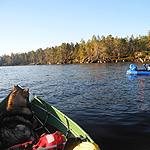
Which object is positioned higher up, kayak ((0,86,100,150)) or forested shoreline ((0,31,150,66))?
forested shoreline ((0,31,150,66))

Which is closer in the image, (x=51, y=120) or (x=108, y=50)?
(x=51, y=120)

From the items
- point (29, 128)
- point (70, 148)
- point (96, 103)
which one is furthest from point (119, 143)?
point (96, 103)

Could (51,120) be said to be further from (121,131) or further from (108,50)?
(108,50)

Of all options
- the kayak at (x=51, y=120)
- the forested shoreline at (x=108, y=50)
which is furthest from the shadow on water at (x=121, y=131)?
the forested shoreline at (x=108, y=50)

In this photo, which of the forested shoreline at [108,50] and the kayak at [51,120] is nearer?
the kayak at [51,120]

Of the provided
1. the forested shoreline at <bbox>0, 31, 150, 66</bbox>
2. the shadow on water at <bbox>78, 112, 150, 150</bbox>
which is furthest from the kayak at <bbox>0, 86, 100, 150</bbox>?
the forested shoreline at <bbox>0, 31, 150, 66</bbox>

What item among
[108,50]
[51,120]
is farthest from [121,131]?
A: [108,50]

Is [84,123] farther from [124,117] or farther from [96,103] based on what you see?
[96,103]

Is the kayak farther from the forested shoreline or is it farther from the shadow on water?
the forested shoreline

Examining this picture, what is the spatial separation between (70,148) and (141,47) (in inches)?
4750

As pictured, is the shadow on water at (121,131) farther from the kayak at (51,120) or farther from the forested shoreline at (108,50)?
the forested shoreline at (108,50)

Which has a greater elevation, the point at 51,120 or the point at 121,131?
the point at 51,120

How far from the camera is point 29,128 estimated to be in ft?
21.0

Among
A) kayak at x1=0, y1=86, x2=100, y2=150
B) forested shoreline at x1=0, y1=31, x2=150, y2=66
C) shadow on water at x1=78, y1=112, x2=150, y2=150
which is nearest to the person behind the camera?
kayak at x1=0, y1=86, x2=100, y2=150
